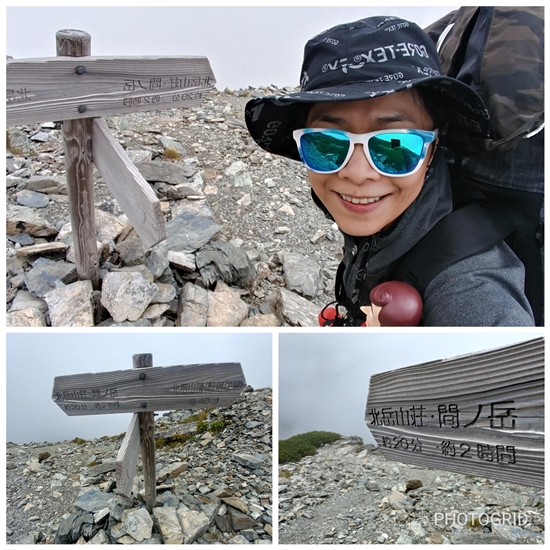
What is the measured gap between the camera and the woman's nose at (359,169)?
1.41 m

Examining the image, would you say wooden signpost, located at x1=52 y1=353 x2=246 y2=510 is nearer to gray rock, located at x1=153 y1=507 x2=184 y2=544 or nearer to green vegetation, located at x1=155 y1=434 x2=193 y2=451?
gray rock, located at x1=153 y1=507 x2=184 y2=544

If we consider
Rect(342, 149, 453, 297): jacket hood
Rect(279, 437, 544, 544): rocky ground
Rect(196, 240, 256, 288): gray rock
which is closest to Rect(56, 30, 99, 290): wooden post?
Rect(196, 240, 256, 288): gray rock

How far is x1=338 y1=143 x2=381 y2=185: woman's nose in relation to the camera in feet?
4.63

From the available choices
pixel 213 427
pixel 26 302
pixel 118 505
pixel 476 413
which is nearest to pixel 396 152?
pixel 476 413

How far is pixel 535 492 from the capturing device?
2.14 m

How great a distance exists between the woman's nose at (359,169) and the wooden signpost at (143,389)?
1.14m

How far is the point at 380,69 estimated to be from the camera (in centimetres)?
143

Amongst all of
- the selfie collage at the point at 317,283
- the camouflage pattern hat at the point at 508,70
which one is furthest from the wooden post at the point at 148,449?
the camouflage pattern hat at the point at 508,70

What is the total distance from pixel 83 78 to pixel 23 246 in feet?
6.01

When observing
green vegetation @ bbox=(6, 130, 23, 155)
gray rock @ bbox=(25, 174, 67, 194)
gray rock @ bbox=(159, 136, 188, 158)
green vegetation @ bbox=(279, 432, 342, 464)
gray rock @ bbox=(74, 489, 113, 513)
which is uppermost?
gray rock @ bbox=(159, 136, 188, 158)

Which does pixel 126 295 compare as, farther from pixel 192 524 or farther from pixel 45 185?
pixel 45 185

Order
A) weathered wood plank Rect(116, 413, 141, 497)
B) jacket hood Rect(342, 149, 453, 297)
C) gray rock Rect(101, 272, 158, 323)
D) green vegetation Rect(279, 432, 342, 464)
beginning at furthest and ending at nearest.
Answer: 1. gray rock Rect(101, 272, 158, 323)
2. green vegetation Rect(279, 432, 342, 464)
3. weathered wood plank Rect(116, 413, 141, 497)
4. jacket hood Rect(342, 149, 453, 297)

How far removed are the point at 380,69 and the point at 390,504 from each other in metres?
2.37

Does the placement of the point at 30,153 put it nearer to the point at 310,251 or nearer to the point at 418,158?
the point at 310,251
